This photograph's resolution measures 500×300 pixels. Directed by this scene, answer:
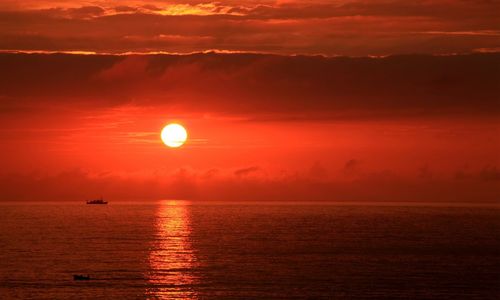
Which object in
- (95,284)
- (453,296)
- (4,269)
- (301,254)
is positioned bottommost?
(453,296)

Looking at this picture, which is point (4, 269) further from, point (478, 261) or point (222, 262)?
point (478, 261)

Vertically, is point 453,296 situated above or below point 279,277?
below

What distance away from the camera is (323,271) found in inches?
5837

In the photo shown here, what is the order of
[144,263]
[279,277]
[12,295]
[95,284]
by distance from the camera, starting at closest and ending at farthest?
[12,295]
[95,284]
[279,277]
[144,263]

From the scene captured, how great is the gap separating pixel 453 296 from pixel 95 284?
6073 centimetres

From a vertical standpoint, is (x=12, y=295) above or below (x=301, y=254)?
below

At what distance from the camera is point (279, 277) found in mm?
140125

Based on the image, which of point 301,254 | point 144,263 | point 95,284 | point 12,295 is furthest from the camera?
point 301,254

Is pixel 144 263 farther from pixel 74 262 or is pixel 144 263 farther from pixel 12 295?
pixel 12 295

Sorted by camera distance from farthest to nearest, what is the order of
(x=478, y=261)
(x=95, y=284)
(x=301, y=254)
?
(x=301, y=254) < (x=478, y=261) < (x=95, y=284)

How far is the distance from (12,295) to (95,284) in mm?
15393

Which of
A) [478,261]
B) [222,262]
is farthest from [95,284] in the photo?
[478,261]

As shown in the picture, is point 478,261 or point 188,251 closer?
point 478,261

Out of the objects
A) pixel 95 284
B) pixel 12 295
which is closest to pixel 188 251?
pixel 95 284
